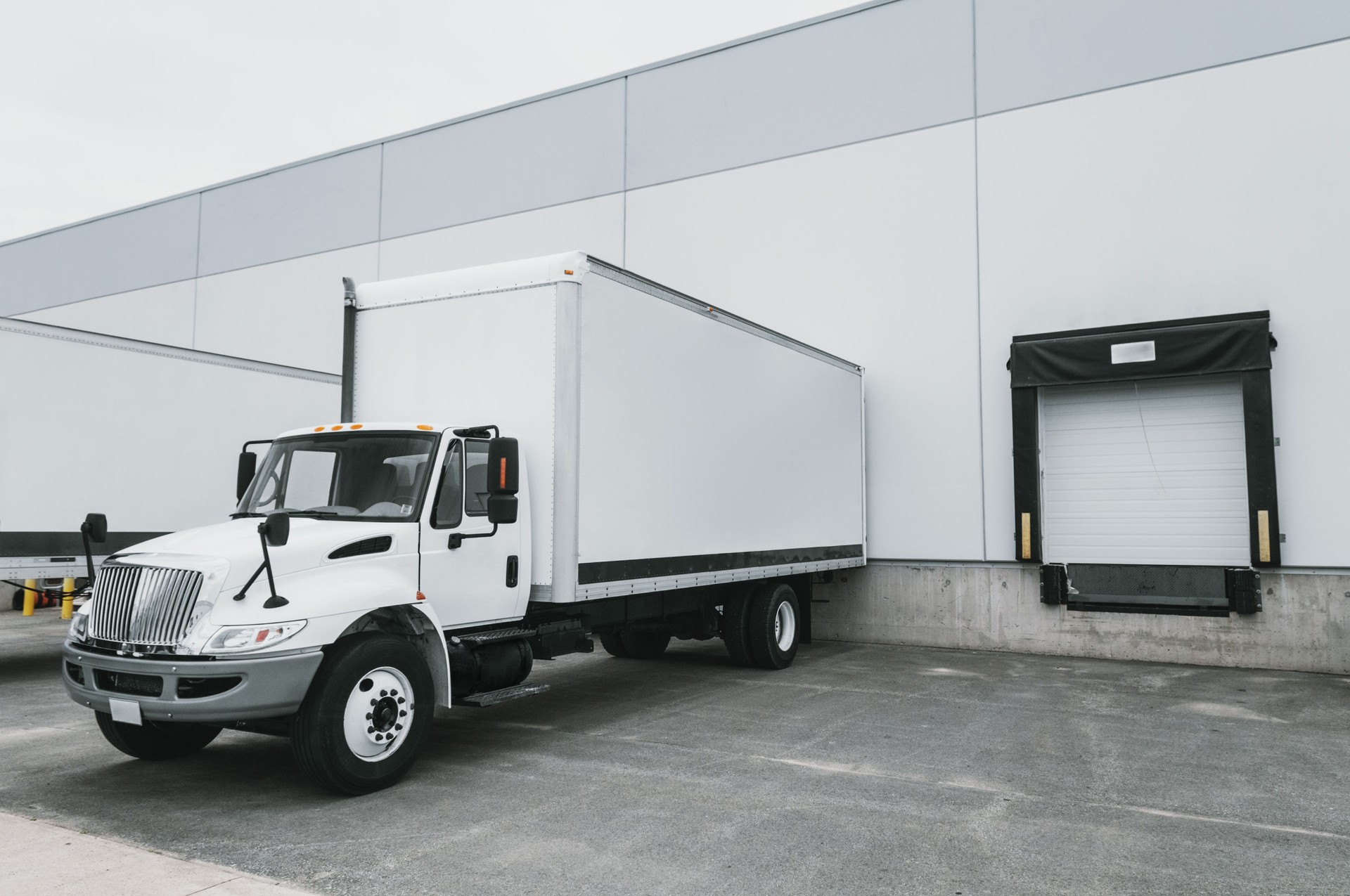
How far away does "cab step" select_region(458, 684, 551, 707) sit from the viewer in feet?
22.6

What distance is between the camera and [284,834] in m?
5.28

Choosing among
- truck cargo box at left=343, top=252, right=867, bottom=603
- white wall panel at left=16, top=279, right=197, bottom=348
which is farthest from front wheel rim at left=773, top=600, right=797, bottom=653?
white wall panel at left=16, top=279, right=197, bottom=348

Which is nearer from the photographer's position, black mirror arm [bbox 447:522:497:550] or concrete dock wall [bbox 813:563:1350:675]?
black mirror arm [bbox 447:522:497:550]

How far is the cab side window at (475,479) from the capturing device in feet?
22.9

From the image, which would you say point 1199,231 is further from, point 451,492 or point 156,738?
point 156,738

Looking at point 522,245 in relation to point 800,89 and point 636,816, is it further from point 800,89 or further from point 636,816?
point 636,816

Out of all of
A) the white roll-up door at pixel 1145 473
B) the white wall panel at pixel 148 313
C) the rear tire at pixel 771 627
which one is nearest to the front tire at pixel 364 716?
the rear tire at pixel 771 627

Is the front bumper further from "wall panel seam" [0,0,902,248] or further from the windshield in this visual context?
"wall panel seam" [0,0,902,248]

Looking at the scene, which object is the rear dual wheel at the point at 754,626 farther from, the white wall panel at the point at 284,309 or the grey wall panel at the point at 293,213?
the grey wall panel at the point at 293,213

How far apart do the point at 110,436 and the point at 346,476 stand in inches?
228

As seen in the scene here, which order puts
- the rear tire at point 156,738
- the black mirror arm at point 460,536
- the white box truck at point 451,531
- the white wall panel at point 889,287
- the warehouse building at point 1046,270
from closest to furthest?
the white box truck at point 451,531, the rear tire at point 156,738, the black mirror arm at point 460,536, the warehouse building at point 1046,270, the white wall panel at point 889,287

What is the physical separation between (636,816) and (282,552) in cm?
272

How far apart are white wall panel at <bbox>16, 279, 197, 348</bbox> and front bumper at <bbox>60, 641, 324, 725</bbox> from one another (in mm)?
18780

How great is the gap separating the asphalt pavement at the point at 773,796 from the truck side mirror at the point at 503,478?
185 centimetres
